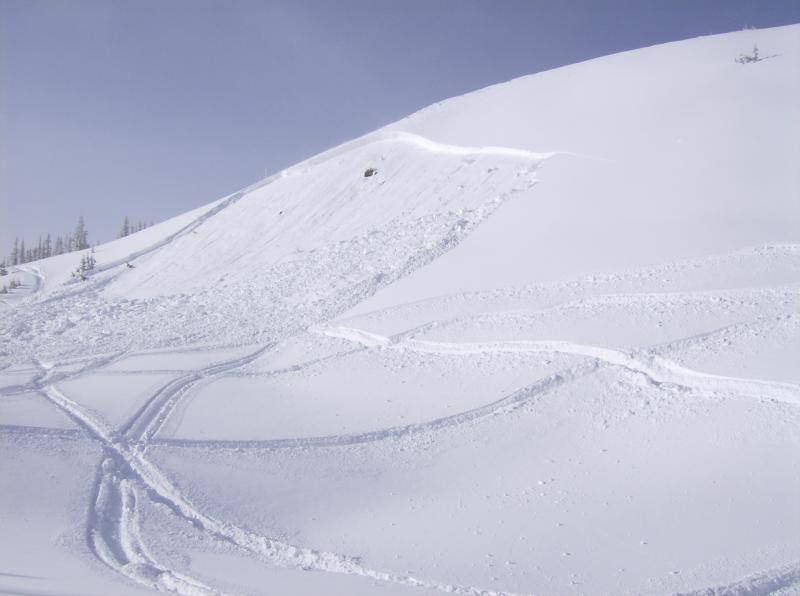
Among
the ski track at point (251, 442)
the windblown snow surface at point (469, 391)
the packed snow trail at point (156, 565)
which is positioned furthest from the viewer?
the windblown snow surface at point (469, 391)

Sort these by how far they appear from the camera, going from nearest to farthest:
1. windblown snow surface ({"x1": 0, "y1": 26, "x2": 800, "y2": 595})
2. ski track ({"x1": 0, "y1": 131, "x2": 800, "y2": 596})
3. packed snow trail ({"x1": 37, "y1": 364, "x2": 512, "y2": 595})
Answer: packed snow trail ({"x1": 37, "y1": 364, "x2": 512, "y2": 595}), ski track ({"x1": 0, "y1": 131, "x2": 800, "y2": 596}), windblown snow surface ({"x1": 0, "y1": 26, "x2": 800, "y2": 595})

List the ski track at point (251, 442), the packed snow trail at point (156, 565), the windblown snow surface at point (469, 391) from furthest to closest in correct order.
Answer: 1. the windblown snow surface at point (469, 391)
2. the ski track at point (251, 442)
3. the packed snow trail at point (156, 565)

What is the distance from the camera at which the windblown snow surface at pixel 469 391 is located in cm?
561

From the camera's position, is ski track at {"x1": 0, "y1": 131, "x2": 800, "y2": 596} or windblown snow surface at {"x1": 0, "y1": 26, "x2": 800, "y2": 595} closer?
ski track at {"x1": 0, "y1": 131, "x2": 800, "y2": 596}

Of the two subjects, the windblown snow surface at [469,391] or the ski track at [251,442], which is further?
the windblown snow surface at [469,391]

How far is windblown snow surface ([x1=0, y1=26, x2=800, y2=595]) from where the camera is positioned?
5.61 metres

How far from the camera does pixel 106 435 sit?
8648 millimetres

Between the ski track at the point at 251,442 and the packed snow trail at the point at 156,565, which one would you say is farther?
the ski track at the point at 251,442

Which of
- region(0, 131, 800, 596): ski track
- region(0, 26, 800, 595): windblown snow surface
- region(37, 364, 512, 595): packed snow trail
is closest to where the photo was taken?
region(37, 364, 512, 595): packed snow trail

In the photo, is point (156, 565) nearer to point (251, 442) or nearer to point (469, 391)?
point (251, 442)

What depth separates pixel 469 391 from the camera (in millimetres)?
9031

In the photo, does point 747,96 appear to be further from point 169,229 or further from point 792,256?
point 169,229

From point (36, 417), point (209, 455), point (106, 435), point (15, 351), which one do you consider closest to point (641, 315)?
point (209, 455)

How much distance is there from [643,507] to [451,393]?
11.5 ft
